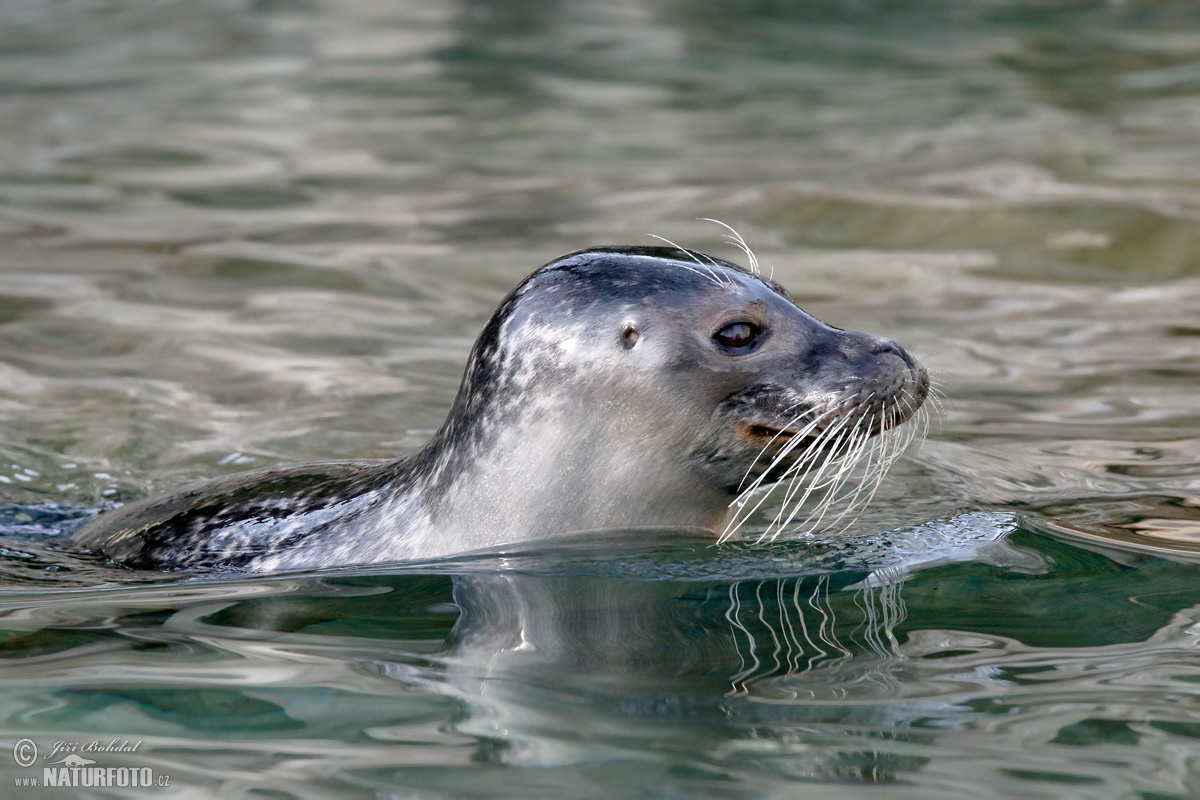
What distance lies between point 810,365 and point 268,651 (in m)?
1.43

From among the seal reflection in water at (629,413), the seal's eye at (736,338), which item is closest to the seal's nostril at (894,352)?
the seal reflection in water at (629,413)

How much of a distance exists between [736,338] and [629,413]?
308 millimetres

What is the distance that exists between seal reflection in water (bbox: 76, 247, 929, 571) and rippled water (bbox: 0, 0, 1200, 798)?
142 millimetres

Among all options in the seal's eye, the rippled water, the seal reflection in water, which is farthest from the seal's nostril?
the rippled water

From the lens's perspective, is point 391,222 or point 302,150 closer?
point 391,222

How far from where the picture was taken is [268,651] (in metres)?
3.32

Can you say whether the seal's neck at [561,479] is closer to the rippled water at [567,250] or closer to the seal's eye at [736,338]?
the rippled water at [567,250]

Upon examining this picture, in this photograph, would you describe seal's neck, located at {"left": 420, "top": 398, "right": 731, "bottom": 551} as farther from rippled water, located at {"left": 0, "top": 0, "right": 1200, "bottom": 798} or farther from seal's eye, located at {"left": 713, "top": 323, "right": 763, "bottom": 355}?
seal's eye, located at {"left": 713, "top": 323, "right": 763, "bottom": 355}

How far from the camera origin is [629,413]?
3.97 meters

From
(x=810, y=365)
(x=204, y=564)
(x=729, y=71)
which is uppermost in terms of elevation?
(x=729, y=71)

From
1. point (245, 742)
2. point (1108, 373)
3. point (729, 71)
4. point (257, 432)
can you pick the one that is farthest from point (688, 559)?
point (729, 71)

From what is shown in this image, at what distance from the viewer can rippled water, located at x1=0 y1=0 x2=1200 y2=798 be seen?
2.90m

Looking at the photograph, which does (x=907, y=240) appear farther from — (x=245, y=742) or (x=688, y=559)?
(x=245, y=742)

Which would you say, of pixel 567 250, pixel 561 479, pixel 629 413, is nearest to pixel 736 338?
pixel 629 413
